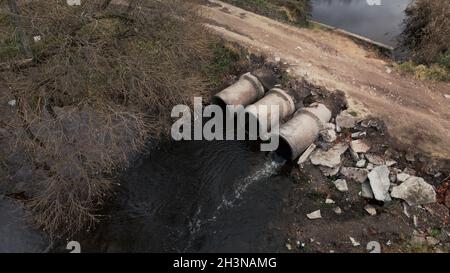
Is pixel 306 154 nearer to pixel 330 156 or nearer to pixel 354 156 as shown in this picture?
pixel 330 156

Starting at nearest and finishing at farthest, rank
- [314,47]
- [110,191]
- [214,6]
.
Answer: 1. [110,191]
2. [314,47]
3. [214,6]

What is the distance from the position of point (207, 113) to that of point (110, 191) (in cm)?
425

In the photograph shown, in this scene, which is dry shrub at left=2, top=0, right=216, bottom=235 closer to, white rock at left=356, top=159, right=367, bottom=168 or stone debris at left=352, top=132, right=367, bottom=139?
stone debris at left=352, top=132, right=367, bottom=139

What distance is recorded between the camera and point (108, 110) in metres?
9.91

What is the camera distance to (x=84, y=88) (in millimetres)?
10031

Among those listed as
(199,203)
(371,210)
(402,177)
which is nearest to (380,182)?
(402,177)

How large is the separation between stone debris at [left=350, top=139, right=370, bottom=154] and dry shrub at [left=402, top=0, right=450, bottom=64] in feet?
18.0

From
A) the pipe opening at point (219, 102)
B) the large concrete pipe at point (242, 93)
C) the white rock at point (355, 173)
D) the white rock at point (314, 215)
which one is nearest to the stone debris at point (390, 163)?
the white rock at point (355, 173)

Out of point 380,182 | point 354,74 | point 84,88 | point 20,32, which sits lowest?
point 380,182

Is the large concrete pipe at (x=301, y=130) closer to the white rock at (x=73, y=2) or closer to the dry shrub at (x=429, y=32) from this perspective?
the dry shrub at (x=429, y=32)

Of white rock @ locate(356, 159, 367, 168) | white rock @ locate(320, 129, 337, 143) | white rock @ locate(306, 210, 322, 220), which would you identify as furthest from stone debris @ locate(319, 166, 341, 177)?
white rock @ locate(306, 210, 322, 220)

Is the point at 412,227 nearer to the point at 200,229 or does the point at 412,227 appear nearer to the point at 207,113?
the point at 200,229

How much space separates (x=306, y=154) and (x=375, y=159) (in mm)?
1901
